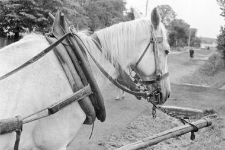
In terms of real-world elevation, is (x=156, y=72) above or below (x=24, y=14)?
below

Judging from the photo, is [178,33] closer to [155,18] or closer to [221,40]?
[221,40]

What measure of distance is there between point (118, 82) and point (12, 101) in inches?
42.3

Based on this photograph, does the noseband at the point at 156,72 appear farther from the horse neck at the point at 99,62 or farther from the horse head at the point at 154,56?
the horse neck at the point at 99,62

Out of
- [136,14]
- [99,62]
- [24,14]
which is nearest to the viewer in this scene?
[99,62]

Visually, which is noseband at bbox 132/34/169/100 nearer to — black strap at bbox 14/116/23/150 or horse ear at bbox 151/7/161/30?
horse ear at bbox 151/7/161/30

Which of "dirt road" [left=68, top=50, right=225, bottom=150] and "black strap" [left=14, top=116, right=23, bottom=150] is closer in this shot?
"black strap" [left=14, top=116, right=23, bottom=150]

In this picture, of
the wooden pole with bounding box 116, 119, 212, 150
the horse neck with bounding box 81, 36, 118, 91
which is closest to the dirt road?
the horse neck with bounding box 81, 36, 118, 91

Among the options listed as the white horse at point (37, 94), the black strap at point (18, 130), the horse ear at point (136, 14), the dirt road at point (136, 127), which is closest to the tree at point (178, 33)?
the dirt road at point (136, 127)

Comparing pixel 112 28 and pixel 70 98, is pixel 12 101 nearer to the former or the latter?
pixel 70 98

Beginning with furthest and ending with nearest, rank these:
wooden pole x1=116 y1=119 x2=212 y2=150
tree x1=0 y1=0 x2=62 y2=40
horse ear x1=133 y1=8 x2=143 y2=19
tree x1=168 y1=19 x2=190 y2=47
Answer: tree x1=168 y1=19 x2=190 y2=47, tree x1=0 y1=0 x2=62 y2=40, wooden pole x1=116 y1=119 x2=212 y2=150, horse ear x1=133 y1=8 x2=143 y2=19

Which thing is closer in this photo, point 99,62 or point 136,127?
point 99,62

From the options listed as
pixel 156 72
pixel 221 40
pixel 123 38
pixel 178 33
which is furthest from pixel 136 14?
pixel 178 33

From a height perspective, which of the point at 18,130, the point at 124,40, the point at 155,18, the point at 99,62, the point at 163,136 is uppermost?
the point at 155,18

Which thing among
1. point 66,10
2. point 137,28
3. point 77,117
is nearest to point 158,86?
point 137,28
